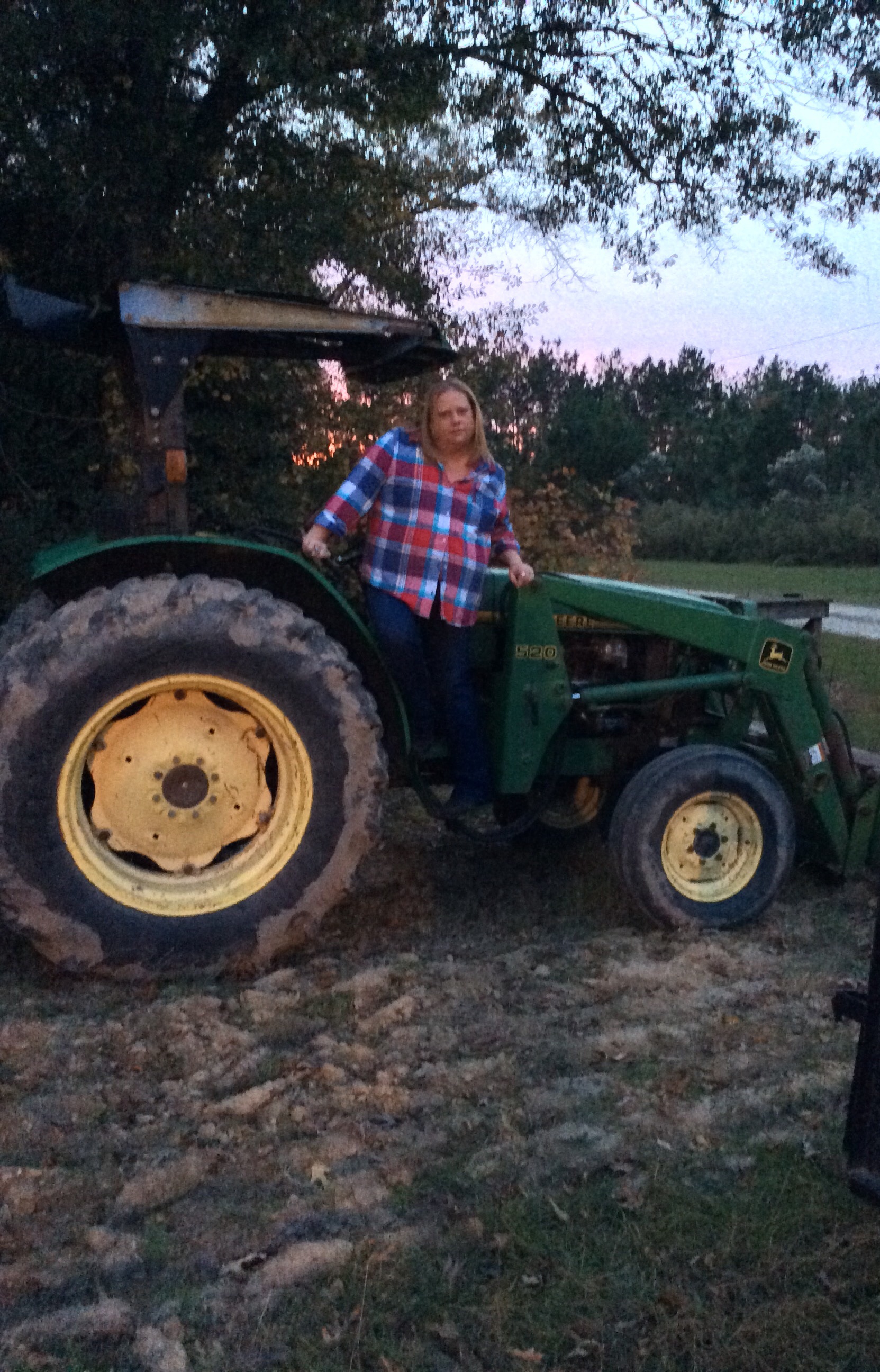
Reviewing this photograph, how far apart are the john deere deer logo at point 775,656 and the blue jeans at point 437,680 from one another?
44.3 inches

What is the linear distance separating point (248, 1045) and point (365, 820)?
0.81 meters

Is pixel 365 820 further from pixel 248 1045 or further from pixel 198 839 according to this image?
pixel 248 1045

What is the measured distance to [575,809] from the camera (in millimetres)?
5328

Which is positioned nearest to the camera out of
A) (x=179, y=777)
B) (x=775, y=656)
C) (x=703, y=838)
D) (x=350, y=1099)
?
(x=350, y=1099)

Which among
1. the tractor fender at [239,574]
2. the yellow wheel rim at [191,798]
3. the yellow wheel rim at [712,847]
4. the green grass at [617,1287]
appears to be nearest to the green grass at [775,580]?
the yellow wheel rim at [712,847]

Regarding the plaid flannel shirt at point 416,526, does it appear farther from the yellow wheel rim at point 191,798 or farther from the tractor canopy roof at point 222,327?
the yellow wheel rim at point 191,798

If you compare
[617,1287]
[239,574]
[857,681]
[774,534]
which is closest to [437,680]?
[239,574]

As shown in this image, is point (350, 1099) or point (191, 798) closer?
point (350, 1099)

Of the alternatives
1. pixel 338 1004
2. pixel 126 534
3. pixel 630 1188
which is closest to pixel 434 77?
pixel 126 534

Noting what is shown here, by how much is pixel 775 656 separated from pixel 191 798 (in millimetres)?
2244

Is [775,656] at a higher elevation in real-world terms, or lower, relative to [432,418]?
lower

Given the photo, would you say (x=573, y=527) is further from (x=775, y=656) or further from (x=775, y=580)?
(x=775, y=580)

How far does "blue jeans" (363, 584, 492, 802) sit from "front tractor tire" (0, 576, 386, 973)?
43cm

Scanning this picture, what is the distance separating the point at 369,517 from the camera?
178 inches
